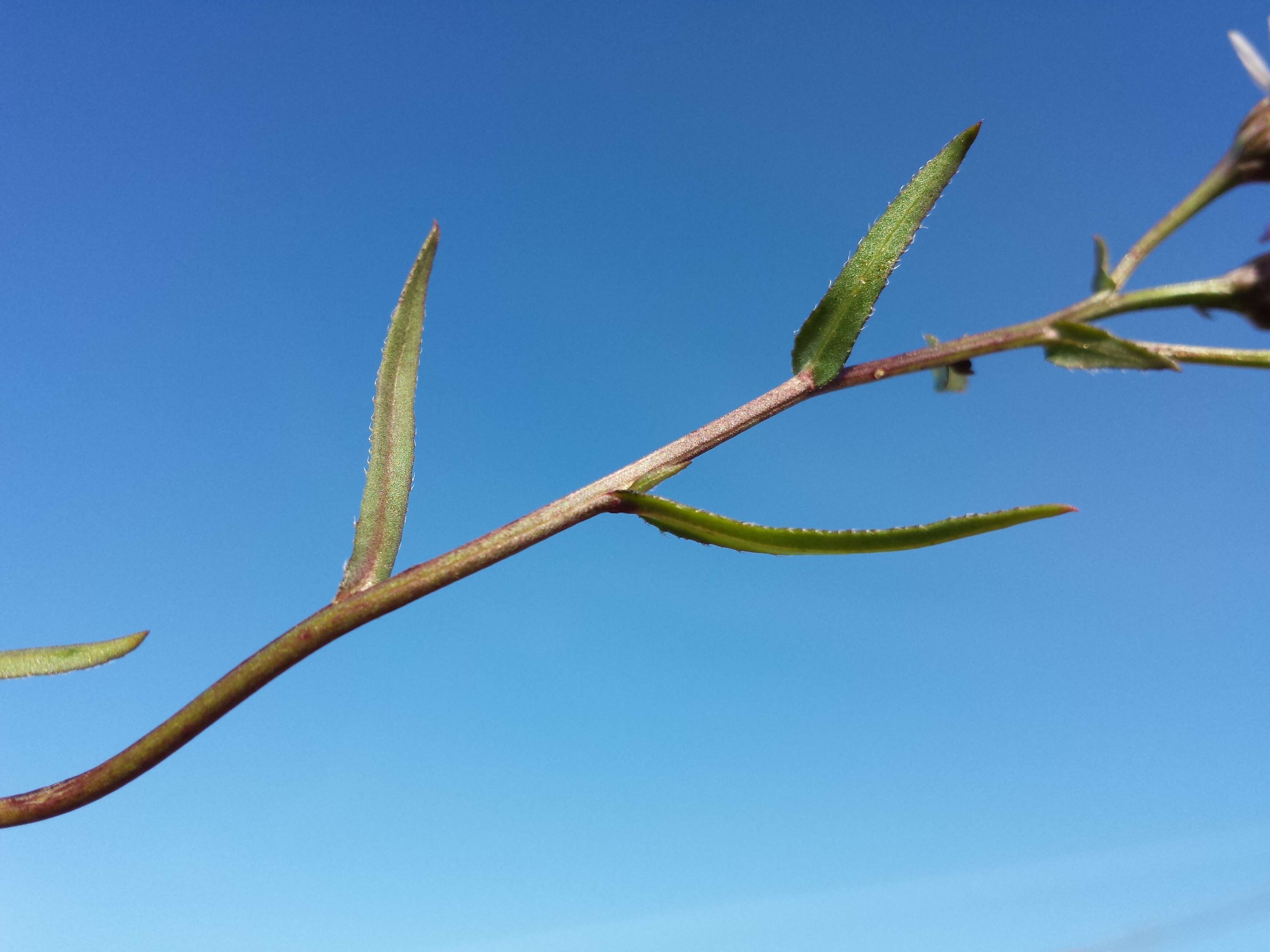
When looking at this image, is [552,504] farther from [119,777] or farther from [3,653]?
[3,653]

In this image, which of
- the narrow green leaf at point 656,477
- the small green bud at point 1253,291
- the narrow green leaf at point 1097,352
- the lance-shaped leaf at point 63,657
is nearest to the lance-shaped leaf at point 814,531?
the narrow green leaf at point 656,477

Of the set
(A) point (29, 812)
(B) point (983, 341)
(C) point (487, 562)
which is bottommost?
(A) point (29, 812)

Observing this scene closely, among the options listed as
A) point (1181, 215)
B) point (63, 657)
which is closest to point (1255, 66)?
point (1181, 215)

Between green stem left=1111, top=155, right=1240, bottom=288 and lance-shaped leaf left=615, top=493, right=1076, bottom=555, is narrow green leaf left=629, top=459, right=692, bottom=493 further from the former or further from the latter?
green stem left=1111, top=155, right=1240, bottom=288

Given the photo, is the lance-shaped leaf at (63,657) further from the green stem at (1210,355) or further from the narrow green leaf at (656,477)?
the green stem at (1210,355)

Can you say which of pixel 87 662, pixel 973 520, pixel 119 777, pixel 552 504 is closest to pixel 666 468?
pixel 552 504

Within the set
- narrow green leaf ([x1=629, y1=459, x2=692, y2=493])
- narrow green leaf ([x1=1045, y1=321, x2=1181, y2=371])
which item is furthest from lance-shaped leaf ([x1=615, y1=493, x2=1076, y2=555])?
narrow green leaf ([x1=1045, y1=321, x2=1181, y2=371])

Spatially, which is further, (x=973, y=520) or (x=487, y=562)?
(x=973, y=520)

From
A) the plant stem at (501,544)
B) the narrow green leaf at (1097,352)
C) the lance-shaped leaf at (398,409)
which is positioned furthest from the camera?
the lance-shaped leaf at (398,409)
